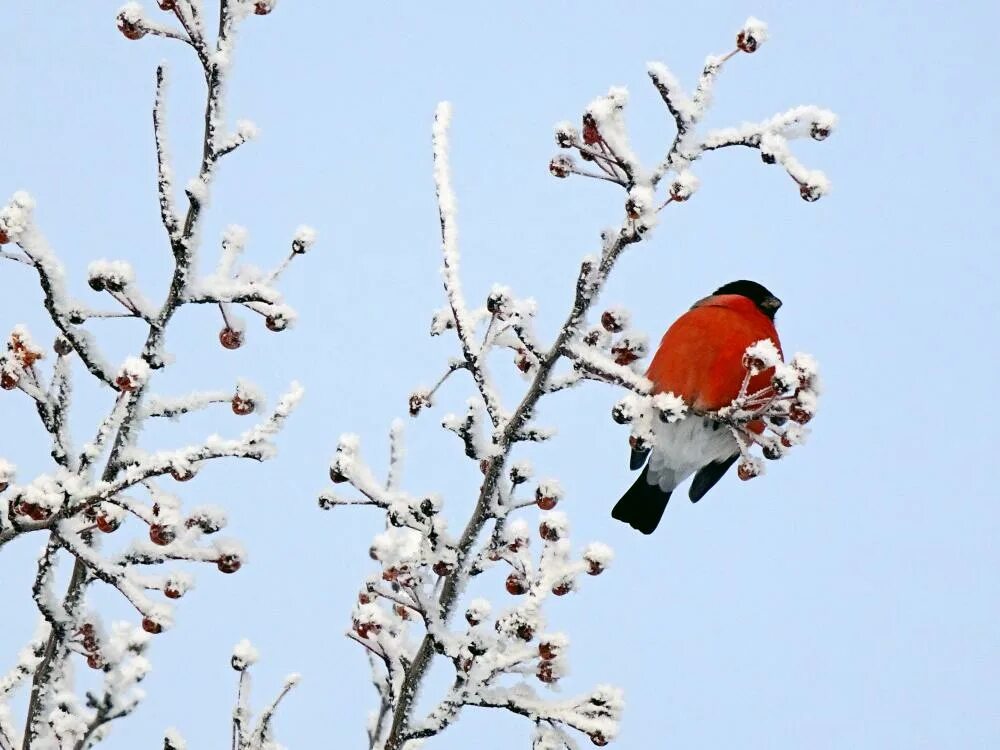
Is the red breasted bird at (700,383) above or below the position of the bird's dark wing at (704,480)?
below

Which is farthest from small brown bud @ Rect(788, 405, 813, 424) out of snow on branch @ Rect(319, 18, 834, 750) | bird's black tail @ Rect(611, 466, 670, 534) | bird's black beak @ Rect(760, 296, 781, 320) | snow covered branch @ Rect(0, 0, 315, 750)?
bird's black beak @ Rect(760, 296, 781, 320)

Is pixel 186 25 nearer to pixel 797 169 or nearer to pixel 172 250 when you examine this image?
pixel 172 250

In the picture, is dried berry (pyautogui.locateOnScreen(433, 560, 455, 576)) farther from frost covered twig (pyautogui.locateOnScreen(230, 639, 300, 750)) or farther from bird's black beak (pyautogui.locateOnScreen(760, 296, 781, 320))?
bird's black beak (pyautogui.locateOnScreen(760, 296, 781, 320))

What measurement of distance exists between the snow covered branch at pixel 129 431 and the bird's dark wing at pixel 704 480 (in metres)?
3.20

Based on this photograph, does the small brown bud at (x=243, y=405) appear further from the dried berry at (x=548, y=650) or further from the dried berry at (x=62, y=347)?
the dried berry at (x=548, y=650)

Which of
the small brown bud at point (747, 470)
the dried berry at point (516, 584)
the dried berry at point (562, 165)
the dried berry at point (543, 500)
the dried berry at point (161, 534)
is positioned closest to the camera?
the dried berry at point (562, 165)

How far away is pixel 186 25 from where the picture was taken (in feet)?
9.34

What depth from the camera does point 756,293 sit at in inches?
230

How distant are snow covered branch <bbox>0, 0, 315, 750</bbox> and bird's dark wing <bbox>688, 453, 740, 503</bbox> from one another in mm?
3205

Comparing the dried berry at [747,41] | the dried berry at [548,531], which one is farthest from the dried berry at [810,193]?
the dried berry at [548,531]

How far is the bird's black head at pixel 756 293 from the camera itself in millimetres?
5738

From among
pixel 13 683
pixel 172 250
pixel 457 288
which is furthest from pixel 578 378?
pixel 13 683

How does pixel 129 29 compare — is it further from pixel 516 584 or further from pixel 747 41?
pixel 516 584

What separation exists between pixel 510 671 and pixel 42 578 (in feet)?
3.94
